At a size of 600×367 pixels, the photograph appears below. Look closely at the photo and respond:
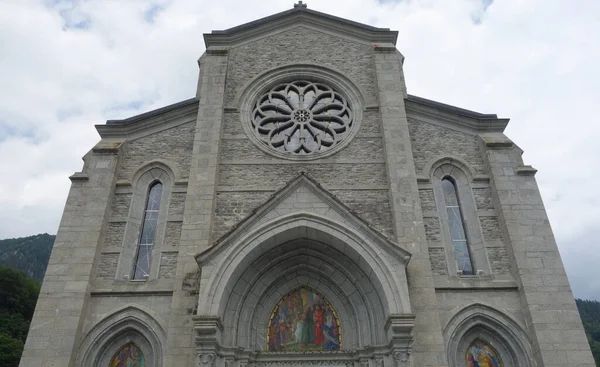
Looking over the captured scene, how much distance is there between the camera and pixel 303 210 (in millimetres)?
11906

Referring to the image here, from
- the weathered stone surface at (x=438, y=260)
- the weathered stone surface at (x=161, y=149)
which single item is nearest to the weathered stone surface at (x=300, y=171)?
the weathered stone surface at (x=161, y=149)

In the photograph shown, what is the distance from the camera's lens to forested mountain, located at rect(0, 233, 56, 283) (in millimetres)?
87512

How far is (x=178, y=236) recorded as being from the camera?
42.2 feet

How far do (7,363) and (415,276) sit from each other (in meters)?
30.4

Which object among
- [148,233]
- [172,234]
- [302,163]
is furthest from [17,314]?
[302,163]

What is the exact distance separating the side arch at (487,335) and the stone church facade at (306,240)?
38 mm

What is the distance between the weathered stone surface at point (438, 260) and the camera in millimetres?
12234

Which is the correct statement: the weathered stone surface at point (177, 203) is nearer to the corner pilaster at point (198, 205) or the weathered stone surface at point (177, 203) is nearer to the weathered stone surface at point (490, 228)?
the corner pilaster at point (198, 205)

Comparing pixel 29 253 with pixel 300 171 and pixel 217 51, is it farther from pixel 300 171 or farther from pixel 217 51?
pixel 300 171

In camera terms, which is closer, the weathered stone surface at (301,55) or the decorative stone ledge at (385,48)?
the weathered stone surface at (301,55)

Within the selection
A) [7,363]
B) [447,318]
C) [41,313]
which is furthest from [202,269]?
[7,363]

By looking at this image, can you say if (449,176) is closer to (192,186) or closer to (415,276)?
(415,276)

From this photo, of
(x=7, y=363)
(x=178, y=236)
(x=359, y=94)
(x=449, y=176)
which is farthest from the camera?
(x=7, y=363)

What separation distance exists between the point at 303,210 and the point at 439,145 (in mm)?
5216
